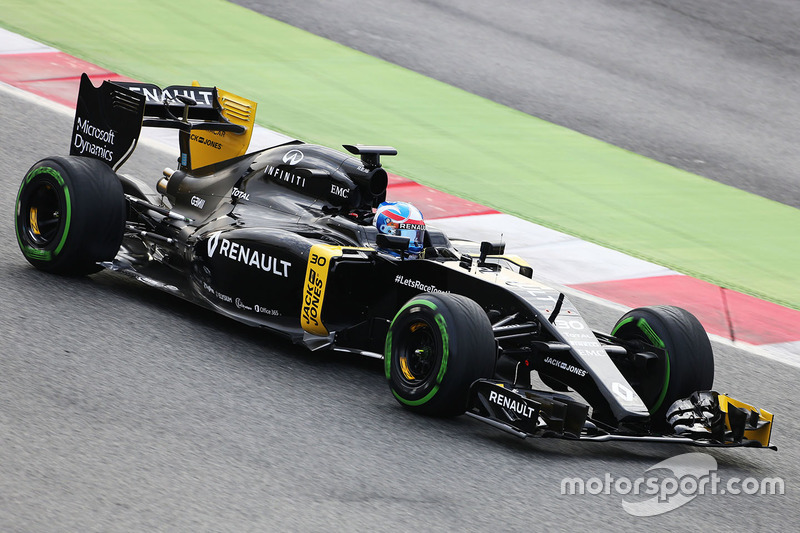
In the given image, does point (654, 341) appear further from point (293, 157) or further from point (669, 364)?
point (293, 157)

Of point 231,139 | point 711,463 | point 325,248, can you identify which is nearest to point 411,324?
point 325,248

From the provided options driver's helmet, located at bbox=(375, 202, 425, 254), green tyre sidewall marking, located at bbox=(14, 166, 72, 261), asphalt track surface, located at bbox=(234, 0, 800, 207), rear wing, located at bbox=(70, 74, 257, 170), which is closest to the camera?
driver's helmet, located at bbox=(375, 202, 425, 254)

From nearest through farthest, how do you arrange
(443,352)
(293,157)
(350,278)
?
(443,352) → (350,278) → (293,157)

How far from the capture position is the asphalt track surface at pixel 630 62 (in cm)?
1708

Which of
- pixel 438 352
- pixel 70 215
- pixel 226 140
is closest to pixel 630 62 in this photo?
pixel 226 140

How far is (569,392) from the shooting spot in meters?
7.76

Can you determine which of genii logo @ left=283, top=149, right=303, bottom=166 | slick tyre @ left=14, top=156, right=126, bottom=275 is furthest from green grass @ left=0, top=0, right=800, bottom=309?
slick tyre @ left=14, top=156, right=126, bottom=275

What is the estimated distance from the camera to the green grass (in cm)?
1323

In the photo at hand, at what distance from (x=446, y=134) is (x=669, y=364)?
8690 millimetres

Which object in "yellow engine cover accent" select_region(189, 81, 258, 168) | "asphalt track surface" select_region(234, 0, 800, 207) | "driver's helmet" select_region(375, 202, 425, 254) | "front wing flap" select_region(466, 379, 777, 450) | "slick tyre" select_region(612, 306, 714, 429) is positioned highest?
"asphalt track surface" select_region(234, 0, 800, 207)

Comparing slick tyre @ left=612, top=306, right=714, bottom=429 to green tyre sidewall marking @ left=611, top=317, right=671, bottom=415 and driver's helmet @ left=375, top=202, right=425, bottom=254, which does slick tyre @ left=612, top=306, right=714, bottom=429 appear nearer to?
green tyre sidewall marking @ left=611, top=317, right=671, bottom=415

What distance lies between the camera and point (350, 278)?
25.8 ft

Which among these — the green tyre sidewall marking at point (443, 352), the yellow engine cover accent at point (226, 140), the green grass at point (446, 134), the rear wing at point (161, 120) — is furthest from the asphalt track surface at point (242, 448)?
the green grass at point (446, 134)

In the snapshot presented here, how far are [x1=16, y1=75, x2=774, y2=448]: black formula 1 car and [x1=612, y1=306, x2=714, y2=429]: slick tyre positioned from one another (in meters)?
0.01
